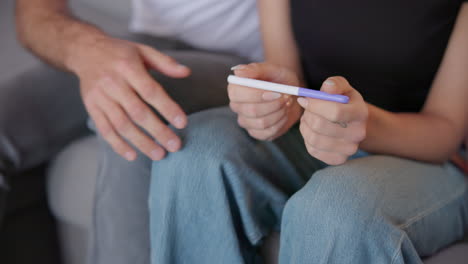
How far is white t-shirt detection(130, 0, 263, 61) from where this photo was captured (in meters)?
0.73

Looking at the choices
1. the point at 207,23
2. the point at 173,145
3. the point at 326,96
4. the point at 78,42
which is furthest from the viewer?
the point at 207,23

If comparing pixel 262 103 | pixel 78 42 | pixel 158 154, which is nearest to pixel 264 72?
pixel 262 103

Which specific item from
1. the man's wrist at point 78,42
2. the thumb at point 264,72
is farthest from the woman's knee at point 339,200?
the man's wrist at point 78,42

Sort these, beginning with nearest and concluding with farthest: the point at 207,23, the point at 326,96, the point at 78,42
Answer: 1. the point at 326,96
2. the point at 78,42
3. the point at 207,23

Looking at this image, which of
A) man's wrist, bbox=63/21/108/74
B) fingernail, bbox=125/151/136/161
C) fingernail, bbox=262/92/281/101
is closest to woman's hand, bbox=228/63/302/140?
fingernail, bbox=262/92/281/101

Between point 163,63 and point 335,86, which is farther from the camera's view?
point 163,63

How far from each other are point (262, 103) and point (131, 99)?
0.15 meters

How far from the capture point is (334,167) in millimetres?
442

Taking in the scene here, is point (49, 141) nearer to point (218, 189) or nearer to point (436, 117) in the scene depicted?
point (218, 189)

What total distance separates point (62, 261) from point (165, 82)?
0.41 meters

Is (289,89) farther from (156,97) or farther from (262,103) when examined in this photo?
(156,97)

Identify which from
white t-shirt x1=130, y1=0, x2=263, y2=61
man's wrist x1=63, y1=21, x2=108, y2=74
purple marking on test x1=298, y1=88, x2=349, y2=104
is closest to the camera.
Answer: purple marking on test x1=298, y1=88, x2=349, y2=104

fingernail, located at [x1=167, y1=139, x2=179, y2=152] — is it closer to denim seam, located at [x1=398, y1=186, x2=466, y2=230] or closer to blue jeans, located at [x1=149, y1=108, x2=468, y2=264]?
blue jeans, located at [x1=149, y1=108, x2=468, y2=264]

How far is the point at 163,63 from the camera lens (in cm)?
54
